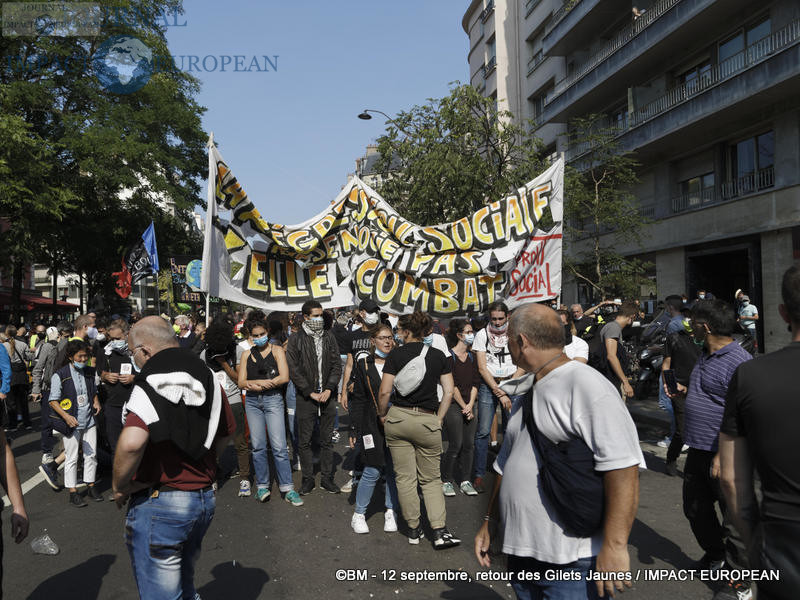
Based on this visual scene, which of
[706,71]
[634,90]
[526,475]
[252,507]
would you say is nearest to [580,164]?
[634,90]

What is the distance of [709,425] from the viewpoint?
4.16m

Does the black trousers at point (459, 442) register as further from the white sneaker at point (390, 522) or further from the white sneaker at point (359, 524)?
the white sneaker at point (359, 524)

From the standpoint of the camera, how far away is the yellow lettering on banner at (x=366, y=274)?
726 centimetres

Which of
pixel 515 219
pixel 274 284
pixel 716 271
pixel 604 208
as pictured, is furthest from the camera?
pixel 716 271

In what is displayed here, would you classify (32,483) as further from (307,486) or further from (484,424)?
(484,424)

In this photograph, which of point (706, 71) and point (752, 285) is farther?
point (706, 71)

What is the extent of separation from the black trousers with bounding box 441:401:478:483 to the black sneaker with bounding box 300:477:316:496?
55.1 inches

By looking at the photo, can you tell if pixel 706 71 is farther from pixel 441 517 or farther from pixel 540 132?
pixel 441 517

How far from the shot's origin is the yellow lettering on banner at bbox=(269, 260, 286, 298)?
7.11 metres

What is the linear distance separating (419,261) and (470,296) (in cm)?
76

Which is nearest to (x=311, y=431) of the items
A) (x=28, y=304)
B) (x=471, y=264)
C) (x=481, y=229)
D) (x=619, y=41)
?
(x=471, y=264)

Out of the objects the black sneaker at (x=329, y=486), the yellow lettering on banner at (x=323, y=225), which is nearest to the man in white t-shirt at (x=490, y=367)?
the black sneaker at (x=329, y=486)

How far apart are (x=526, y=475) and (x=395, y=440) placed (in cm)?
250

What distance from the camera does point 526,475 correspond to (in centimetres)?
238
